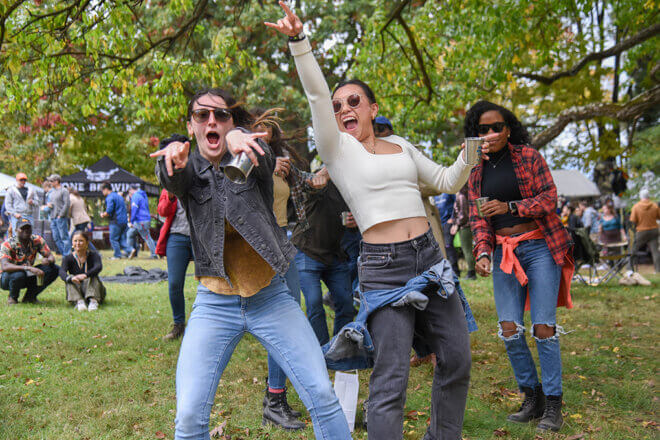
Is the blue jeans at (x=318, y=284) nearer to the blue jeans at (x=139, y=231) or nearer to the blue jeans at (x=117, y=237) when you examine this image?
the blue jeans at (x=139, y=231)

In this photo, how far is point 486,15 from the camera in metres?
7.82

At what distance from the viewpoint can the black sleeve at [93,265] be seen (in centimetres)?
872

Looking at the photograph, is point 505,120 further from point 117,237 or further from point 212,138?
point 117,237

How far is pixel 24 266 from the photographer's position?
8953 mm

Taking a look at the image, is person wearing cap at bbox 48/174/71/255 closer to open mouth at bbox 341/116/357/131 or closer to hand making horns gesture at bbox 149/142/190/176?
open mouth at bbox 341/116/357/131

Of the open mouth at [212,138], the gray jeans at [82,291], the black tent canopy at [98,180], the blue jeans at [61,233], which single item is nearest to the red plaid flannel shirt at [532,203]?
the open mouth at [212,138]

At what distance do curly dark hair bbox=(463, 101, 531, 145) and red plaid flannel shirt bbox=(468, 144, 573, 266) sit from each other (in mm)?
144

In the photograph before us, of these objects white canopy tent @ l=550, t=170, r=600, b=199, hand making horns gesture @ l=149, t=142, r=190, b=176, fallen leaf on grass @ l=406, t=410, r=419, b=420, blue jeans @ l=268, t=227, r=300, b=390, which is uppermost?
white canopy tent @ l=550, t=170, r=600, b=199

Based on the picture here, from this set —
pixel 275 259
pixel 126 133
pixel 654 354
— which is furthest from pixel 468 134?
pixel 126 133

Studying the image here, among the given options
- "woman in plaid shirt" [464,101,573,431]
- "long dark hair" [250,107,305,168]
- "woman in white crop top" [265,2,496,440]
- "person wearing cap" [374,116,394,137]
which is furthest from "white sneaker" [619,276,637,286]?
"woman in white crop top" [265,2,496,440]

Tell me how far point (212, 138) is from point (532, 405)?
3.04 metres

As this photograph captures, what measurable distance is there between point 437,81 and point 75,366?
27.7 feet

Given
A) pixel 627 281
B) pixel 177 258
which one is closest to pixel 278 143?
pixel 177 258

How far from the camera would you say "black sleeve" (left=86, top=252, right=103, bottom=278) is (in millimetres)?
8717
